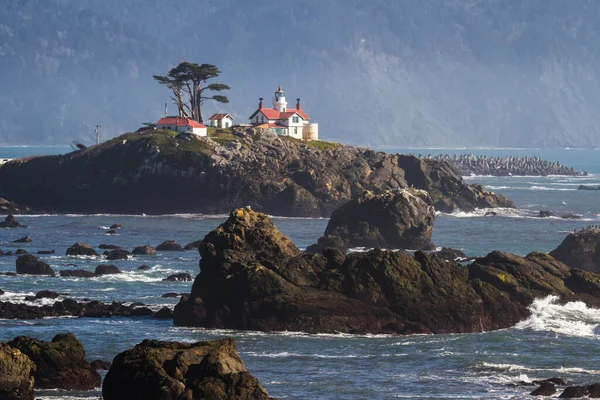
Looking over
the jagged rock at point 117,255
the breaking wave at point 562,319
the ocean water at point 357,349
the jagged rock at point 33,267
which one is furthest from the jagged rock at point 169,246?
the breaking wave at point 562,319

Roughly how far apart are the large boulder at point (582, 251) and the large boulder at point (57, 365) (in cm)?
4297

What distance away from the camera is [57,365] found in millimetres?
48625

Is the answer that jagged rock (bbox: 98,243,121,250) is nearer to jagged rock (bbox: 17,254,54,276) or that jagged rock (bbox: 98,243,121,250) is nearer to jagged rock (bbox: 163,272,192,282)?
jagged rock (bbox: 17,254,54,276)

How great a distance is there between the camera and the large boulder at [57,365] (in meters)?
48.5

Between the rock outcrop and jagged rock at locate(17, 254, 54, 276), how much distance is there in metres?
19.6

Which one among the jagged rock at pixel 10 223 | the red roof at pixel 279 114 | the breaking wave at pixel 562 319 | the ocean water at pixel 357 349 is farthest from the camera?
the red roof at pixel 279 114

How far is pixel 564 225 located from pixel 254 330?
2757 inches

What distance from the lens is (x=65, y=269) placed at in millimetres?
83688

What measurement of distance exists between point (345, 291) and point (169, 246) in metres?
37.6

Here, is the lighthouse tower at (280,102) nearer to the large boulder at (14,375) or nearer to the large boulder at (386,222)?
the large boulder at (386,222)

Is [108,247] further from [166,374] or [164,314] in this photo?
[166,374]

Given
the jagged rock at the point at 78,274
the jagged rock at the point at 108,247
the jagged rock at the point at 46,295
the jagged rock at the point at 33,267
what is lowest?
the jagged rock at the point at 46,295

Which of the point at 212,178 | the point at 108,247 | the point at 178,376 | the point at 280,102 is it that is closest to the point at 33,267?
the point at 108,247

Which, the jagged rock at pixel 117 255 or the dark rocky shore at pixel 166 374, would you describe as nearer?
the dark rocky shore at pixel 166 374
